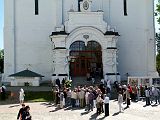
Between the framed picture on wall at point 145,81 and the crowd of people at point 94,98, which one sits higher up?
the framed picture on wall at point 145,81

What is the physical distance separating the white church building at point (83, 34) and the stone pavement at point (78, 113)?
57.2ft

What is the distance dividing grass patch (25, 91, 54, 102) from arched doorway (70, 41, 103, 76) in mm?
10036

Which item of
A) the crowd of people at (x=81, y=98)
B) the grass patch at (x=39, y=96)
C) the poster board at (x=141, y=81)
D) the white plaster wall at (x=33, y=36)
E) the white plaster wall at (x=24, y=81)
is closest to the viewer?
the crowd of people at (x=81, y=98)

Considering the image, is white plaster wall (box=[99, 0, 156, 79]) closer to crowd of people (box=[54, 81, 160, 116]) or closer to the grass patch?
the grass patch

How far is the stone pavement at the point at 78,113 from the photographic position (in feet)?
78.2

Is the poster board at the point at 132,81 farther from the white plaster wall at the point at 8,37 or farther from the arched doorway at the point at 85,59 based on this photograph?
the white plaster wall at the point at 8,37

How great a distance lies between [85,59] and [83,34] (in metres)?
3.33

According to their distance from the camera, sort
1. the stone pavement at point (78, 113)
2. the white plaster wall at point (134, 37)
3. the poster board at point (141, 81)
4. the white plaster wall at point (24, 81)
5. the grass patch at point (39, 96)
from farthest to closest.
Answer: the white plaster wall at point (134, 37), the white plaster wall at point (24, 81), the poster board at point (141, 81), the grass patch at point (39, 96), the stone pavement at point (78, 113)

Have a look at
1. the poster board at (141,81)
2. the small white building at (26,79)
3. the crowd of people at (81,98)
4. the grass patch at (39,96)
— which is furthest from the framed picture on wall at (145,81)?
the small white building at (26,79)

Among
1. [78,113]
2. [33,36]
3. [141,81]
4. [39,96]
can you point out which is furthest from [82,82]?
[78,113]

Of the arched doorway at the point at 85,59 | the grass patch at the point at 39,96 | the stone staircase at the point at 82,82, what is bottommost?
the grass patch at the point at 39,96

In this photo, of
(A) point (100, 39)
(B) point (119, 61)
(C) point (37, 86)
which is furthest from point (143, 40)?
(C) point (37, 86)

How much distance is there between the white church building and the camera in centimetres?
4706

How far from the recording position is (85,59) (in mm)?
47844
